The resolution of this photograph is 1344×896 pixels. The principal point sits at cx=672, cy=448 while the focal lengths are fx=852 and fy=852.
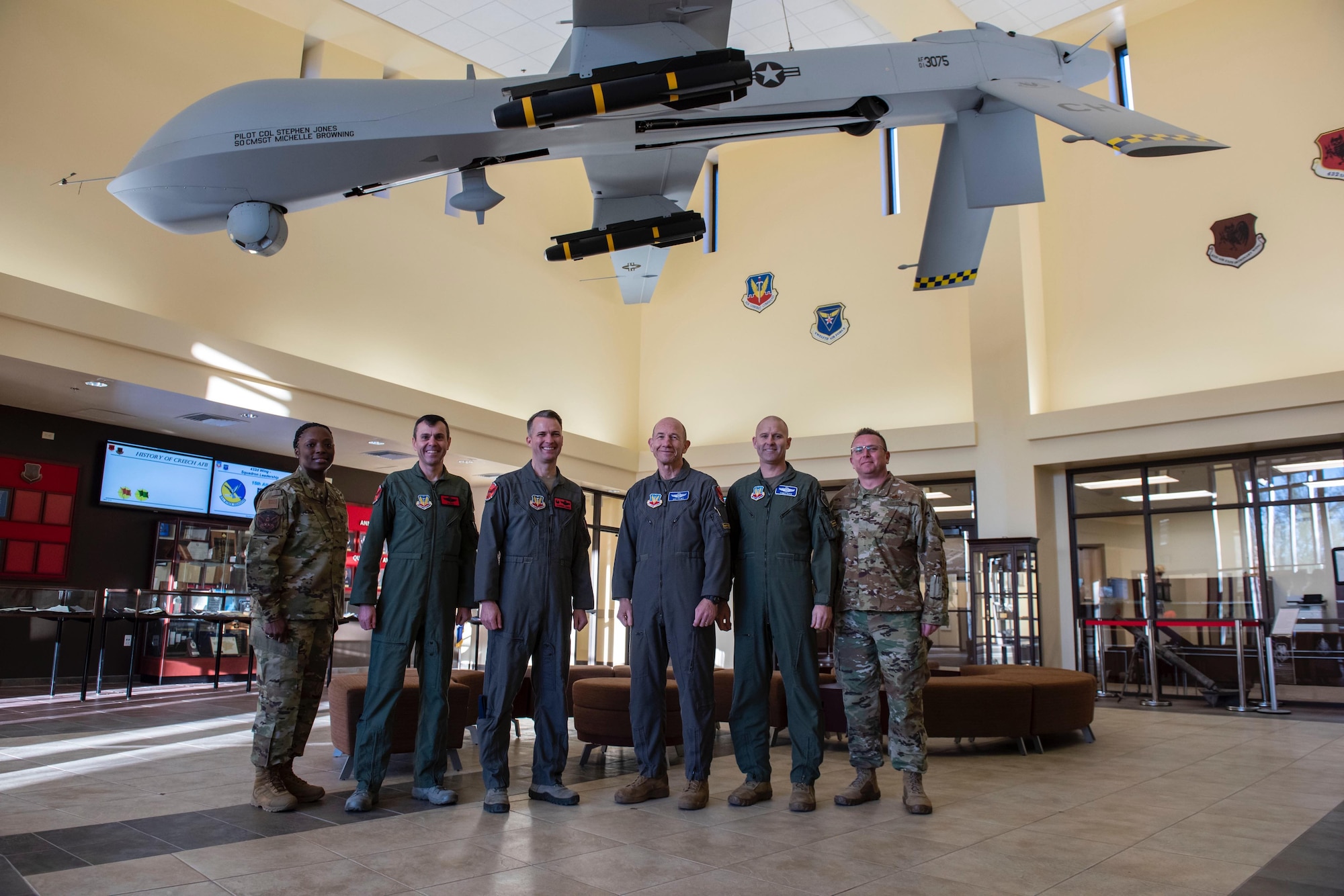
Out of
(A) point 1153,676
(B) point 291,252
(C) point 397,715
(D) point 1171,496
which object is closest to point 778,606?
(C) point 397,715

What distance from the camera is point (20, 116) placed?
745 cm

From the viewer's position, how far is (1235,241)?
974 centimetres

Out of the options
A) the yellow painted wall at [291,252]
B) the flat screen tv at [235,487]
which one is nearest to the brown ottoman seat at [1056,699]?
the yellow painted wall at [291,252]

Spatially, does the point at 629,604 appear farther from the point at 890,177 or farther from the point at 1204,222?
the point at 890,177

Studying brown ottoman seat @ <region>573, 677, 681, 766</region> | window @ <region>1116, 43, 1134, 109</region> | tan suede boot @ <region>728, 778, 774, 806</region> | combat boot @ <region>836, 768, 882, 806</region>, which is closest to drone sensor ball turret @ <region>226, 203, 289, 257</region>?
brown ottoman seat @ <region>573, 677, 681, 766</region>

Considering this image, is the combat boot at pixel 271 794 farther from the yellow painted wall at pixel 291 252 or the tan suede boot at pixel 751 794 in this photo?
the yellow painted wall at pixel 291 252

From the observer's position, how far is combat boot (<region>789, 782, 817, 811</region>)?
3283mm

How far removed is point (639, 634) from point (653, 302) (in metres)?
11.3

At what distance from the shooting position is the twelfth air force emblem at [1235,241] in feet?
31.5

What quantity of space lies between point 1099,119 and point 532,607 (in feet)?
→ 11.1

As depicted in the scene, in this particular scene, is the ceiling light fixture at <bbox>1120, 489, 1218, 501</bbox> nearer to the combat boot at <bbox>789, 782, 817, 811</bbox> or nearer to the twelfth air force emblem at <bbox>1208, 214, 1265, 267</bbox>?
the twelfth air force emblem at <bbox>1208, 214, 1265, 267</bbox>

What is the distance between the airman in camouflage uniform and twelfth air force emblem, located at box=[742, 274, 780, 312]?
981 centimetres

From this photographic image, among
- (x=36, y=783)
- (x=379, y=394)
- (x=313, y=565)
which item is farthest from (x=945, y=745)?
(x=379, y=394)

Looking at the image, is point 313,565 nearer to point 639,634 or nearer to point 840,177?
point 639,634
